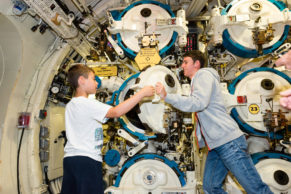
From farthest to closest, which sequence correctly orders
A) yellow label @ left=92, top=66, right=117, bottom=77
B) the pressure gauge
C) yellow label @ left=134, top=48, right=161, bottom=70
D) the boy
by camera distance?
yellow label @ left=92, top=66, right=117, bottom=77 → the pressure gauge → yellow label @ left=134, top=48, right=161, bottom=70 → the boy

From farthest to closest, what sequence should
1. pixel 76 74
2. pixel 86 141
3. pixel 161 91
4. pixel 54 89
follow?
pixel 54 89 < pixel 76 74 < pixel 161 91 < pixel 86 141

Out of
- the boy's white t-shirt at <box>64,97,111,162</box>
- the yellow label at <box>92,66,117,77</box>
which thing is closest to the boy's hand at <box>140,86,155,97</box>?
the boy's white t-shirt at <box>64,97,111,162</box>

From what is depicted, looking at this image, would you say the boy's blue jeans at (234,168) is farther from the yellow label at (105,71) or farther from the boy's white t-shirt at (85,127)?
the yellow label at (105,71)

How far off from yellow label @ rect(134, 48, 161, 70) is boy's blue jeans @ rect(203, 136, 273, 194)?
129 centimetres

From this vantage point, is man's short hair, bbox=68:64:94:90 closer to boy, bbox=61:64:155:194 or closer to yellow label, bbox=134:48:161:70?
boy, bbox=61:64:155:194

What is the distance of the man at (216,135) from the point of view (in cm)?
174

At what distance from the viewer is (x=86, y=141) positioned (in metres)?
1.69

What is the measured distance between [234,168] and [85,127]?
1.34 m

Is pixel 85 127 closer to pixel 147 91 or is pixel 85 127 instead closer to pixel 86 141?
pixel 86 141

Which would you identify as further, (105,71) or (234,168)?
(105,71)

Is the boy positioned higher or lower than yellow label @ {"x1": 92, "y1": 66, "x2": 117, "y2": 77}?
lower

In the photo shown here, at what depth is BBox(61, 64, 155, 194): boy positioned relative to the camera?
160 cm

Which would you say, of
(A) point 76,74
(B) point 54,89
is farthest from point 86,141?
(B) point 54,89

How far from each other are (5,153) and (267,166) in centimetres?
295
